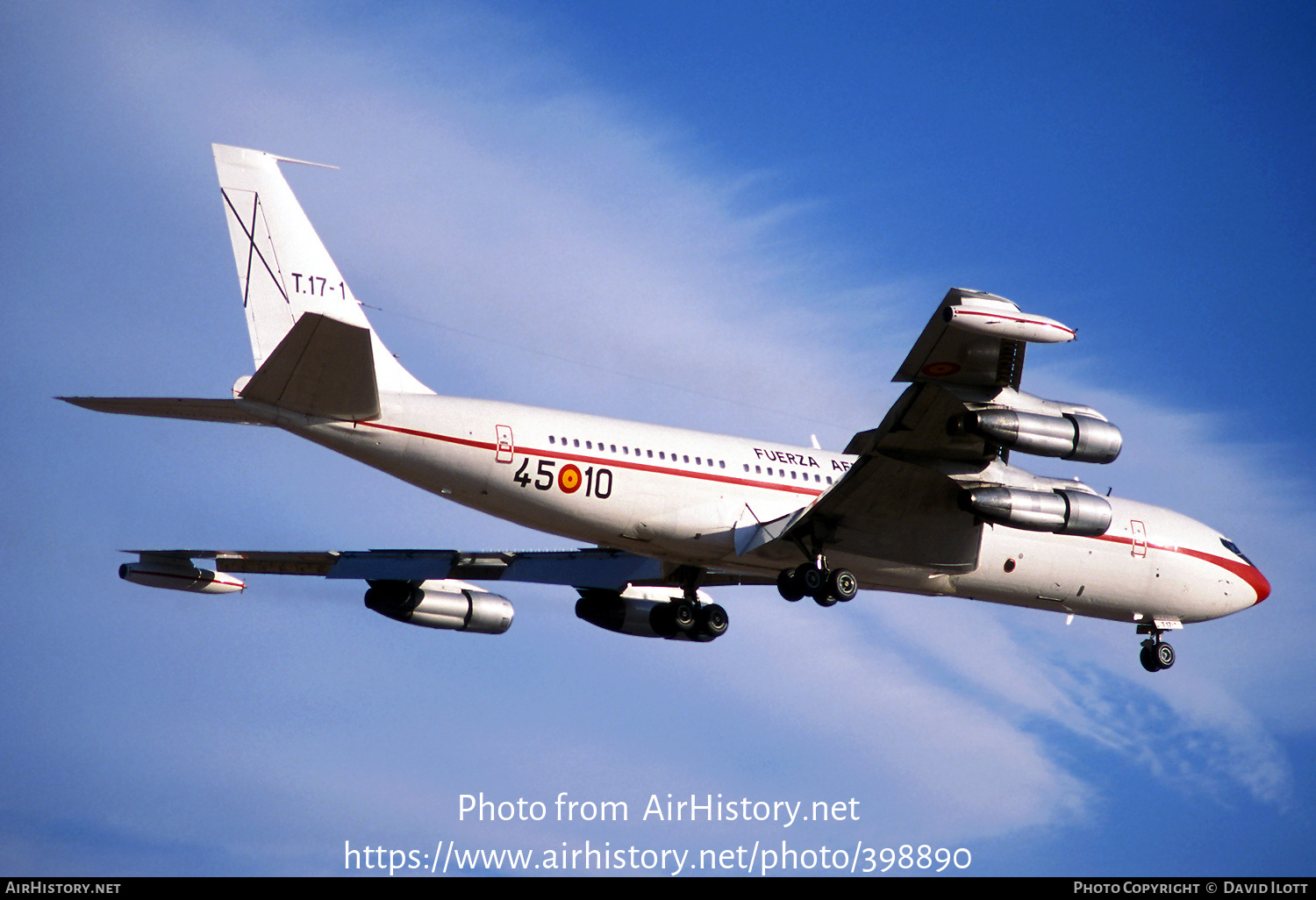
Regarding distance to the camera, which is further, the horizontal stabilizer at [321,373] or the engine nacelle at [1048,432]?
the engine nacelle at [1048,432]

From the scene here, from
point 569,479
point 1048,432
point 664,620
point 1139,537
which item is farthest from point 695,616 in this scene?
point 1048,432

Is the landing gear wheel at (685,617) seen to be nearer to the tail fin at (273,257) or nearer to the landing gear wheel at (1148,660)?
the tail fin at (273,257)

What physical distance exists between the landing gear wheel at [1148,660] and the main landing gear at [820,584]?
8.54 m

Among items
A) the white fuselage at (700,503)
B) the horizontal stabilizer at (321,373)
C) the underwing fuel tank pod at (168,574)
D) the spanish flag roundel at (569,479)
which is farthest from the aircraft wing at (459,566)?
the horizontal stabilizer at (321,373)

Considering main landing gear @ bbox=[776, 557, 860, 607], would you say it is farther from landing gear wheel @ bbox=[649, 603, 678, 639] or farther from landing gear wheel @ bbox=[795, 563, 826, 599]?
landing gear wheel @ bbox=[649, 603, 678, 639]

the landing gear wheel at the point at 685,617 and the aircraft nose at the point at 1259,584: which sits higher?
the aircraft nose at the point at 1259,584

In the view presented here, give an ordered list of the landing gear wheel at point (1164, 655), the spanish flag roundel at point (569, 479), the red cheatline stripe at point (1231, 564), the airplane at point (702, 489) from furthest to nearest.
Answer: the landing gear wheel at point (1164, 655) → the red cheatline stripe at point (1231, 564) → the spanish flag roundel at point (569, 479) → the airplane at point (702, 489)

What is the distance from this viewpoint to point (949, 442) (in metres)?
24.0

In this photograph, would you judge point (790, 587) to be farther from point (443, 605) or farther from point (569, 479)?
point (443, 605)

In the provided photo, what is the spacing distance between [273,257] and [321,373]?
384 centimetres

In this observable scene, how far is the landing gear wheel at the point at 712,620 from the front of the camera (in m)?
29.8

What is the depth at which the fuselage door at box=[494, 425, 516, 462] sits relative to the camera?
23.4 meters

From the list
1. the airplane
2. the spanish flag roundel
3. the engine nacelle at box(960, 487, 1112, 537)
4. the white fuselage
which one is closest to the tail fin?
the airplane
